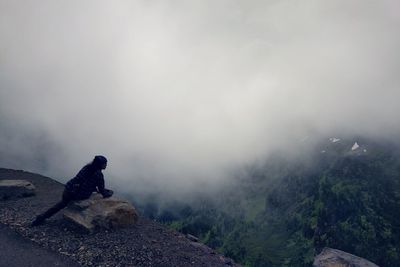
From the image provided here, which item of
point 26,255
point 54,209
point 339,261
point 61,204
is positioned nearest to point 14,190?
point 54,209

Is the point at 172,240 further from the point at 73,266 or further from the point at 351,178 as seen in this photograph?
the point at 351,178

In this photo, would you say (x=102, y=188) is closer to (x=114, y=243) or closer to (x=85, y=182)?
(x=85, y=182)

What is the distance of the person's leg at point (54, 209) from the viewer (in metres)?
23.6

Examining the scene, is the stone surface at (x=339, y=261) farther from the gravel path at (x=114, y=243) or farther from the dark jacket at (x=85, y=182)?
the dark jacket at (x=85, y=182)

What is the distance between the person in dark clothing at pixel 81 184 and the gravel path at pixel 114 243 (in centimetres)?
103

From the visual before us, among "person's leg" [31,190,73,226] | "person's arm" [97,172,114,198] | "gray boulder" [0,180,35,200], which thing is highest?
"person's arm" [97,172,114,198]

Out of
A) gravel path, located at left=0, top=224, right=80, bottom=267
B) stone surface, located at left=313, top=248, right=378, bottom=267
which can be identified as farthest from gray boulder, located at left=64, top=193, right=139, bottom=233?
stone surface, located at left=313, top=248, right=378, bottom=267

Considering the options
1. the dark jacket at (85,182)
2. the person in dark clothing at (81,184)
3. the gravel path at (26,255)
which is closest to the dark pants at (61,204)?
the person in dark clothing at (81,184)

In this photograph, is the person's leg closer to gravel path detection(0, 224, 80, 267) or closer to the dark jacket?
the dark jacket

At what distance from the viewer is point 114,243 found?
22031 mm

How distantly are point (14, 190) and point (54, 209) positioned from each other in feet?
31.6

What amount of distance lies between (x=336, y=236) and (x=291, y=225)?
120 feet

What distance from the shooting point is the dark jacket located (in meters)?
24.3

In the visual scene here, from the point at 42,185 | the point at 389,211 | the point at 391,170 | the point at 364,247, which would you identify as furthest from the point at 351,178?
the point at 42,185
